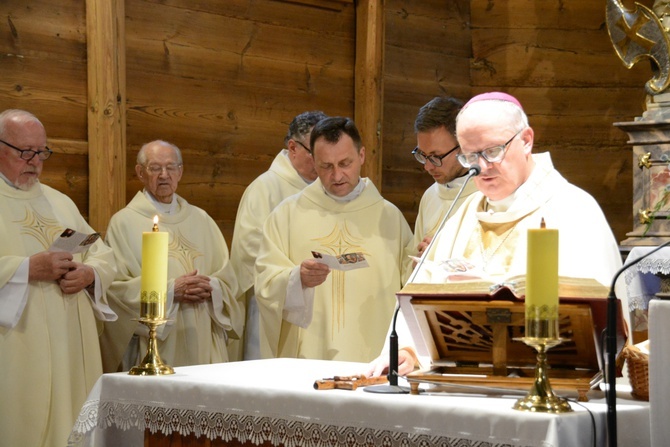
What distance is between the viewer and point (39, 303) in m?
5.93

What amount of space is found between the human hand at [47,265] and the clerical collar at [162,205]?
3.52 ft

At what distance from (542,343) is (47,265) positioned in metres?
3.74

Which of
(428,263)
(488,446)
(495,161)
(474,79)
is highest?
(474,79)

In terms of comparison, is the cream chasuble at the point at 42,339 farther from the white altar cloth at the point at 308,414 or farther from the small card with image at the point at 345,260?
the white altar cloth at the point at 308,414

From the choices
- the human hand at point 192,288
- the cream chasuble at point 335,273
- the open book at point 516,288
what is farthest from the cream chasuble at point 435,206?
the open book at point 516,288

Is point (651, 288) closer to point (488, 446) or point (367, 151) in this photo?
point (367, 151)

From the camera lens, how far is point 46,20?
6.95 m

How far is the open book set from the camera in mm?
2945

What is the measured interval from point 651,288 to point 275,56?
354 centimetres

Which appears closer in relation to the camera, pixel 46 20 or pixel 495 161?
pixel 495 161

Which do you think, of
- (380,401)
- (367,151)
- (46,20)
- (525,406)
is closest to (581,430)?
(525,406)

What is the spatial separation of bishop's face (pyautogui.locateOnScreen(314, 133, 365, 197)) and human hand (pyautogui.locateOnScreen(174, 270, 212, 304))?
3.69ft

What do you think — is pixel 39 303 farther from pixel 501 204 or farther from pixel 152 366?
pixel 501 204

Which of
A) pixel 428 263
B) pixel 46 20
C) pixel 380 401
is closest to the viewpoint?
pixel 380 401
